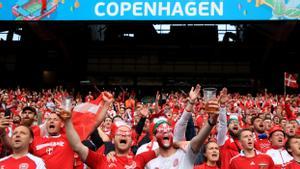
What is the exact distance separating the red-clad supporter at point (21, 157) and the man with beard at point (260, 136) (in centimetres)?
395

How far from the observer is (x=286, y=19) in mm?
23328

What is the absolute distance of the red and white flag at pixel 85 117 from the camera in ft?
18.5

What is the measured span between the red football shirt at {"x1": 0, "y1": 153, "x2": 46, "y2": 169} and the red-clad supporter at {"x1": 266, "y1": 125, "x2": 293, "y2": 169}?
133 inches

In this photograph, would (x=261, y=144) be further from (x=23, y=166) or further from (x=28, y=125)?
(x=23, y=166)

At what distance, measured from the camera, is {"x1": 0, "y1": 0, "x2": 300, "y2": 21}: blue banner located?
23.4 m

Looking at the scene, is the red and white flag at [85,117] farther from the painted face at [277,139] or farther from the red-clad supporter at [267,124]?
the red-clad supporter at [267,124]

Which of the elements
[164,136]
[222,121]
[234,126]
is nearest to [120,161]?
[164,136]

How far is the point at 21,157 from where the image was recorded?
198 inches

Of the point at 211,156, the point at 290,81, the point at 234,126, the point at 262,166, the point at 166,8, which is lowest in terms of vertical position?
the point at 262,166

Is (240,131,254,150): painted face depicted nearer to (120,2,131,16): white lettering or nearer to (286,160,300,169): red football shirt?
(286,160,300,169): red football shirt

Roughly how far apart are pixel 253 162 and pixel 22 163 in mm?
2926

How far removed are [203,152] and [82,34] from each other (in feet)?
92.0

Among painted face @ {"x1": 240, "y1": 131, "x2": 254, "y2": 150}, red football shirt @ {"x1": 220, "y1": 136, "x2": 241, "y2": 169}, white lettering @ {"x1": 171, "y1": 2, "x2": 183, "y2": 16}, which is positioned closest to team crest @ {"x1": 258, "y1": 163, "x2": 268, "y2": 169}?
painted face @ {"x1": 240, "y1": 131, "x2": 254, "y2": 150}

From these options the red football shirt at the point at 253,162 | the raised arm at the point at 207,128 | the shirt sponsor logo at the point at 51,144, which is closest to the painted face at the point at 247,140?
the red football shirt at the point at 253,162
